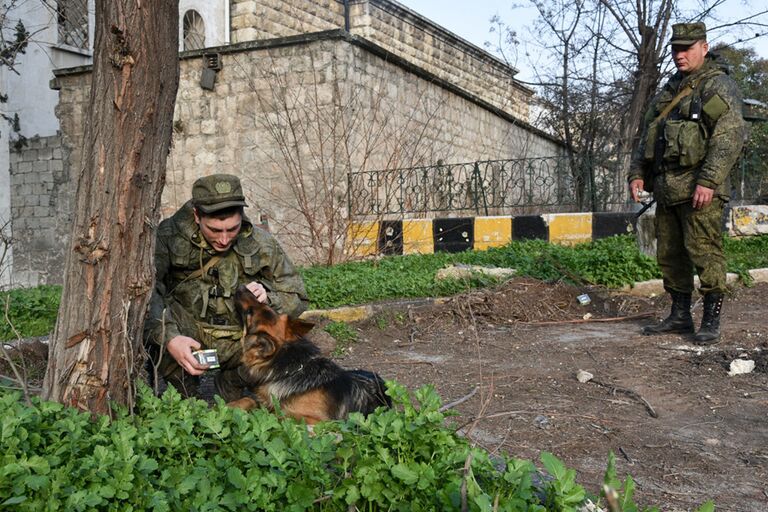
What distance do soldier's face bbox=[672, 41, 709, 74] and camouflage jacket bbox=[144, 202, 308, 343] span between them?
3.49 meters

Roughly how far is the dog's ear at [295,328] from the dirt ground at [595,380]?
2.98ft

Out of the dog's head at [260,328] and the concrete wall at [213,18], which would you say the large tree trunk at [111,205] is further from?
the concrete wall at [213,18]

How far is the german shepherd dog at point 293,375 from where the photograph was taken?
3.59m

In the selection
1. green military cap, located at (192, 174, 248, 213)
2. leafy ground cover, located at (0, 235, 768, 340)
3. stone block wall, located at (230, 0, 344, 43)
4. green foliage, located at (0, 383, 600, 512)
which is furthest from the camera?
stone block wall, located at (230, 0, 344, 43)

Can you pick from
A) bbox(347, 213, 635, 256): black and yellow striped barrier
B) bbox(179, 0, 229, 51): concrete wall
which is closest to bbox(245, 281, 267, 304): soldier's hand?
bbox(347, 213, 635, 256): black and yellow striped barrier

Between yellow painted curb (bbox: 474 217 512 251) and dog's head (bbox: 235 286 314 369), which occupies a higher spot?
yellow painted curb (bbox: 474 217 512 251)

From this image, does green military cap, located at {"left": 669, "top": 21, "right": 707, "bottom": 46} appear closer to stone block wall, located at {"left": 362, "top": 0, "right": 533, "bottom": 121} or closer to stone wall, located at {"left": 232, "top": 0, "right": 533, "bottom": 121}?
stone wall, located at {"left": 232, "top": 0, "right": 533, "bottom": 121}

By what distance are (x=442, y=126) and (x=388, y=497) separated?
42.8 ft

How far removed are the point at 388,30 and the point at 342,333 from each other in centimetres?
1404

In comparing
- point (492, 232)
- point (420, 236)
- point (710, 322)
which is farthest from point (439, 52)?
point (710, 322)

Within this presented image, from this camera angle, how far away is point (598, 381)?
15.5 ft

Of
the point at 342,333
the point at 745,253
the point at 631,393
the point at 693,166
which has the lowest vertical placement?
the point at 631,393

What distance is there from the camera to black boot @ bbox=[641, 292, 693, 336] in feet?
19.2

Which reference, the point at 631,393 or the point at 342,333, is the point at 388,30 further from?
the point at 631,393
